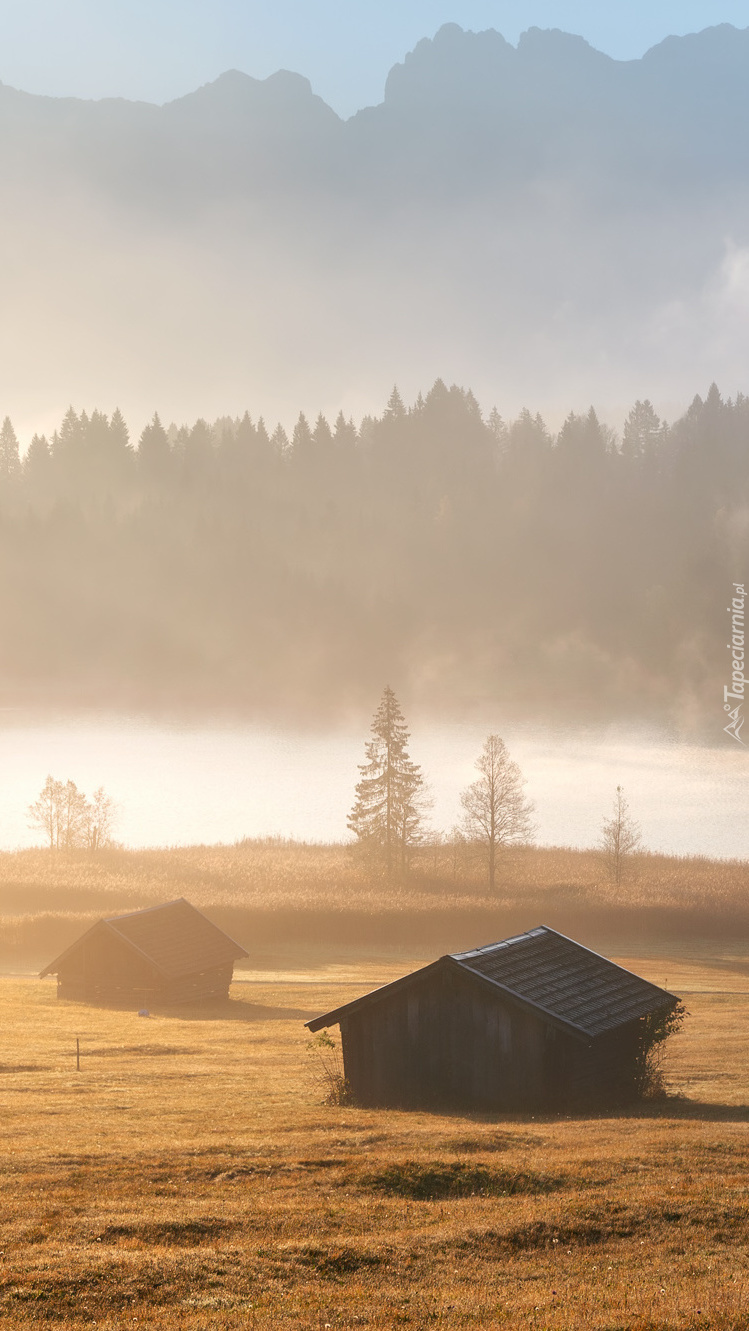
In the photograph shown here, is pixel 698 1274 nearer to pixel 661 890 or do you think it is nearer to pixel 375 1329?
pixel 375 1329

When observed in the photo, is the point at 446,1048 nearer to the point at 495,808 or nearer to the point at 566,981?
the point at 566,981

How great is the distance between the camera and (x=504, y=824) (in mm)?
82812

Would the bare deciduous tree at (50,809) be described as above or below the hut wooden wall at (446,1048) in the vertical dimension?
above

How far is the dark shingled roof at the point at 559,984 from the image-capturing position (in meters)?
27.8

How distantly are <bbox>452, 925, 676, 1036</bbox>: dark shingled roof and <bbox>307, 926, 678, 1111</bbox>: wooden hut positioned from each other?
5 centimetres

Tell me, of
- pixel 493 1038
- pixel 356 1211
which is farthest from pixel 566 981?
pixel 356 1211

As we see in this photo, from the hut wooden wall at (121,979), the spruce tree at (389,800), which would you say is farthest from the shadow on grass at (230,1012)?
the spruce tree at (389,800)

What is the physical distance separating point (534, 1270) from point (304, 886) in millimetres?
65397

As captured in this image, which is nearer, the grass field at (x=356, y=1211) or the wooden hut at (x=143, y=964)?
the grass field at (x=356, y=1211)

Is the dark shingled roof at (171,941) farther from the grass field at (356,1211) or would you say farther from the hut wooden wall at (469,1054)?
the hut wooden wall at (469,1054)

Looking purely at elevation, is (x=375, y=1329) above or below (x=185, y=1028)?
above

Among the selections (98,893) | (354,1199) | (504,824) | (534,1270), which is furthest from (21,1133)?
(504,824)

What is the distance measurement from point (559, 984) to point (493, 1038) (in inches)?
117

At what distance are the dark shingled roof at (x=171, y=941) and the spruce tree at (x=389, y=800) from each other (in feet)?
101
